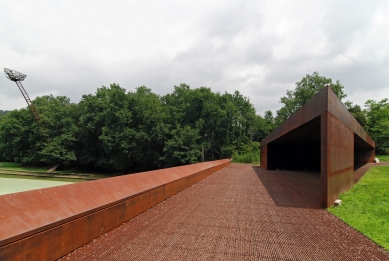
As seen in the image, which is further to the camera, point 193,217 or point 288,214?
point 288,214

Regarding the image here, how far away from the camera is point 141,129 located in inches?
1342

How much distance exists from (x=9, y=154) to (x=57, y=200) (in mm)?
51267

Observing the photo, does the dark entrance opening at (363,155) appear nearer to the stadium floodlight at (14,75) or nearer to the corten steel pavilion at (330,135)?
the corten steel pavilion at (330,135)

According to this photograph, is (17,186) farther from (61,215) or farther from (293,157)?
(293,157)

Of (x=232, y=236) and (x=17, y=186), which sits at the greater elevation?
(x=232, y=236)

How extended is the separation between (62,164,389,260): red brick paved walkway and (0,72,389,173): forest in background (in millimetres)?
25652

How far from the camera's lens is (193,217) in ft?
16.3

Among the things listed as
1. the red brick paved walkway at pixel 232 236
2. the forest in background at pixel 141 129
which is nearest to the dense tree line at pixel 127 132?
the forest in background at pixel 141 129

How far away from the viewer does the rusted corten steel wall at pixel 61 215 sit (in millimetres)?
2451

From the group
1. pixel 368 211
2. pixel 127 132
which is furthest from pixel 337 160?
pixel 127 132

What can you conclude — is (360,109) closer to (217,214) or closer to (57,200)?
(217,214)

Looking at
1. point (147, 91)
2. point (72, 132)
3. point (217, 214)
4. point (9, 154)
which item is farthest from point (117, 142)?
point (217, 214)

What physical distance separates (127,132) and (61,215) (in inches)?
1198

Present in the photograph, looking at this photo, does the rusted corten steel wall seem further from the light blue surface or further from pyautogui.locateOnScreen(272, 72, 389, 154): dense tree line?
pyautogui.locateOnScreen(272, 72, 389, 154): dense tree line
